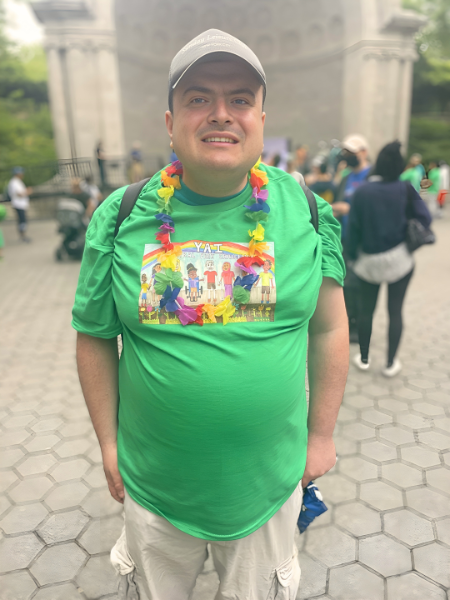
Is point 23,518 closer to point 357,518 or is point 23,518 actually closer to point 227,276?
point 357,518

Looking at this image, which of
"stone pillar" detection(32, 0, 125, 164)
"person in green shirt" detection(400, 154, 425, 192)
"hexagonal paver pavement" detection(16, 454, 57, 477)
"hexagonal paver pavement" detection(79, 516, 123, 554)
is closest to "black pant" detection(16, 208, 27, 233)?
"stone pillar" detection(32, 0, 125, 164)

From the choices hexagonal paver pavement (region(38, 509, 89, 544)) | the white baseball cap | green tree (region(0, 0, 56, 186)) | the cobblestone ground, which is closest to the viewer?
the cobblestone ground

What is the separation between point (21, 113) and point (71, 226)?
1909 centimetres

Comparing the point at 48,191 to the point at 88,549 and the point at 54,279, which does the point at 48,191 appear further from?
the point at 88,549

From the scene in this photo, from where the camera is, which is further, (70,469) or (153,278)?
(70,469)

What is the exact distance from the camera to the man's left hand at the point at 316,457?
4.79ft

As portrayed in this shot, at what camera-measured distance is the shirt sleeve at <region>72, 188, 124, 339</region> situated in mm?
1267

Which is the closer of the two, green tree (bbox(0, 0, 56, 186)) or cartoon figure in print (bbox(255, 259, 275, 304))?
cartoon figure in print (bbox(255, 259, 275, 304))

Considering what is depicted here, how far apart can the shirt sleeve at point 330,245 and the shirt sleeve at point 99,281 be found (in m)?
0.61

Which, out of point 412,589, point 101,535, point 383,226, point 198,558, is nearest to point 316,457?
point 198,558

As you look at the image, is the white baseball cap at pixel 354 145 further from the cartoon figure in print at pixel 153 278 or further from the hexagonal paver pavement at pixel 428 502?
the cartoon figure in print at pixel 153 278

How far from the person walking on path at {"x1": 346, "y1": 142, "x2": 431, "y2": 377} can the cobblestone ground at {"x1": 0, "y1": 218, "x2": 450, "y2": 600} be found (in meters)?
0.62

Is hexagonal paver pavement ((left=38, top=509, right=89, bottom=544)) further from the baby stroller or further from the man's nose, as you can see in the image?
the baby stroller

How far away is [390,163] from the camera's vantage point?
2990 millimetres
